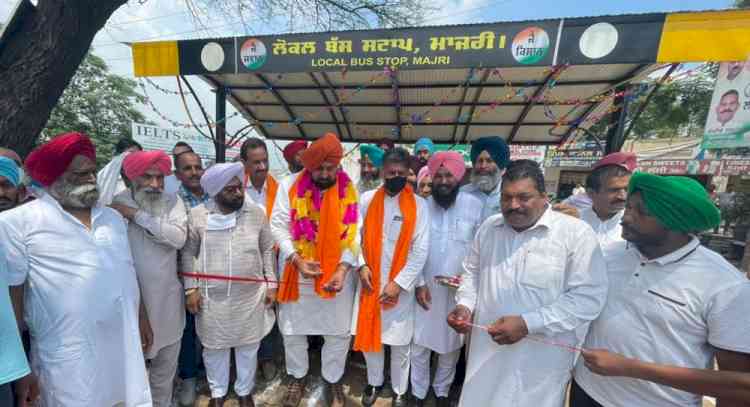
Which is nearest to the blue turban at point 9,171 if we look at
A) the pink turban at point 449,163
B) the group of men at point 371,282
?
the group of men at point 371,282

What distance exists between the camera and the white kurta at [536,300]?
5.12ft

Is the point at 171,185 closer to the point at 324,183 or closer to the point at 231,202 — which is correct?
the point at 231,202

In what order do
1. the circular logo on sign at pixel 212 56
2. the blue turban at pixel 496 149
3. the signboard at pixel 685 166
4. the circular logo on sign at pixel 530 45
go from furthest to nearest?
the signboard at pixel 685 166 < the circular logo on sign at pixel 212 56 < the circular logo on sign at pixel 530 45 < the blue turban at pixel 496 149

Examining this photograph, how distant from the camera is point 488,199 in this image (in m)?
2.85

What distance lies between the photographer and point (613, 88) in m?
4.36

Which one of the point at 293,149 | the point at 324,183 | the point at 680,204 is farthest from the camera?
the point at 293,149

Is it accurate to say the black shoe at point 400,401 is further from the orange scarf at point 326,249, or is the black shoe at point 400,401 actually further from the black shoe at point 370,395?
the orange scarf at point 326,249

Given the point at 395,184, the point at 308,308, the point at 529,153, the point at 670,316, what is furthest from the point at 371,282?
the point at 529,153

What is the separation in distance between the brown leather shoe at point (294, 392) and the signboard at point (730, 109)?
5490 millimetres

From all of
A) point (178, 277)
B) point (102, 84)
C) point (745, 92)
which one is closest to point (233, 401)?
point (178, 277)

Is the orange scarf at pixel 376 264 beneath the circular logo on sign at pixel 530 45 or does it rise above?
beneath

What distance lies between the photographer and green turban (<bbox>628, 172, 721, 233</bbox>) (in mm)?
1252

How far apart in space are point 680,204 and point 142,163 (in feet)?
9.65

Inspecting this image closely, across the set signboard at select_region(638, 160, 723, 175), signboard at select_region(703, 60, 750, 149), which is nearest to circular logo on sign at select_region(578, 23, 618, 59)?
signboard at select_region(703, 60, 750, 149)
